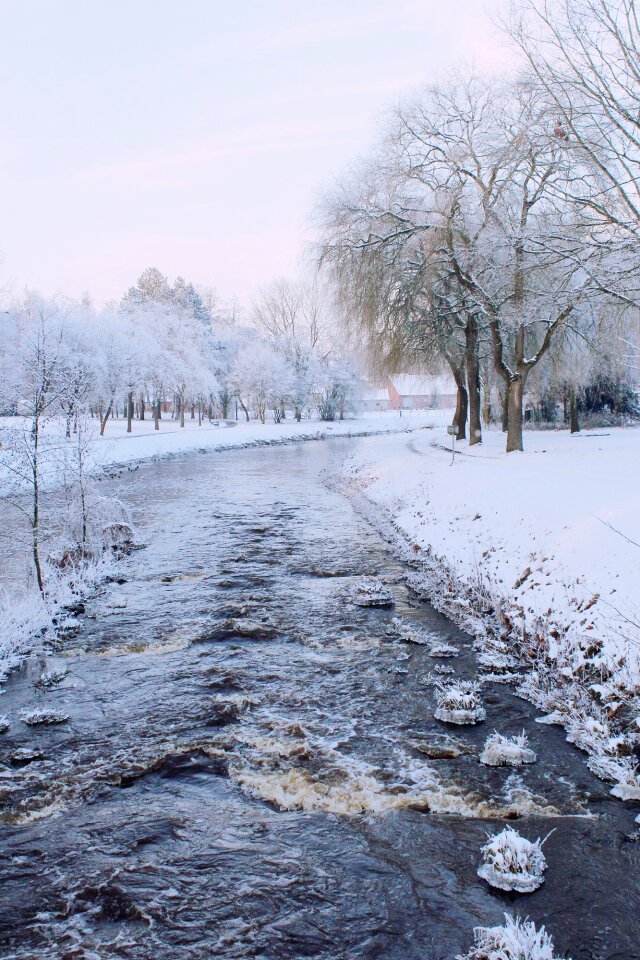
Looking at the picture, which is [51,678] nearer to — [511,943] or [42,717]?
[42,717]

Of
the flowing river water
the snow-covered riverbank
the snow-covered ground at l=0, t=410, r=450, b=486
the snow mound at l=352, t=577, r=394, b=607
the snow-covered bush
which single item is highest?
the snow-covered ground at l=0, t=410, r=450, b=486

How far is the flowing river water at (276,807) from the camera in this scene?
12.8 feet

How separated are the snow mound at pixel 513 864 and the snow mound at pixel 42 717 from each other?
14.3ft

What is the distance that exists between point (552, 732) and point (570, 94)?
15.4 metres

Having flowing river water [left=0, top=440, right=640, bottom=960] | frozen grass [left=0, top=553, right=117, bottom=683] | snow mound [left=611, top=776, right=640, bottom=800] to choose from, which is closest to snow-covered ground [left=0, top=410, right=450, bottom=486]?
frozen grass [left=0, top=553, right=117, bottom=683]

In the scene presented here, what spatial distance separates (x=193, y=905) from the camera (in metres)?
4.07

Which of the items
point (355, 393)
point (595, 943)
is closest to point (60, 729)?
point (595, 943)

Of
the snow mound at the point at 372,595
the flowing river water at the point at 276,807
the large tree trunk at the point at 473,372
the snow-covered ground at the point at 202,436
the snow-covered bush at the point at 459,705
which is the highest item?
the large tree trunk at the point at 473,372

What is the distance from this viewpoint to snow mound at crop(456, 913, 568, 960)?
142 inches

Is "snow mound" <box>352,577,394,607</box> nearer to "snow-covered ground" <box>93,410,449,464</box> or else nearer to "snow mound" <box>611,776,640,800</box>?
"snow mound" <box>611,776,640,800</box>

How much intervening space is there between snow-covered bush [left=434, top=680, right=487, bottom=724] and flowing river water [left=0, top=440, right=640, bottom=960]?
0.15 m

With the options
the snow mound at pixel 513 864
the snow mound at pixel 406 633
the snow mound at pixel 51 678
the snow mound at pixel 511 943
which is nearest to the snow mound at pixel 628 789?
the snow mound at pixel 513 864

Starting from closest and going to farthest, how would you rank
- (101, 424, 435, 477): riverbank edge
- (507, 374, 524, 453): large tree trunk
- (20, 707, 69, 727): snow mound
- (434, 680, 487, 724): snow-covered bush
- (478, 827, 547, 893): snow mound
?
(478, 827, 547, 893): snow mound < (434, 680, 487, 724): snow-covered bush < (20, 707, 69, 727): snow mound < (507, 374, 524, 453): large tree trunk < (101, 424, 435, 477): riverbank edge

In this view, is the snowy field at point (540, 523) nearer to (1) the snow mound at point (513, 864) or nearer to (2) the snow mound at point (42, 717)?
(1) the snow mound at point (513, 864)
